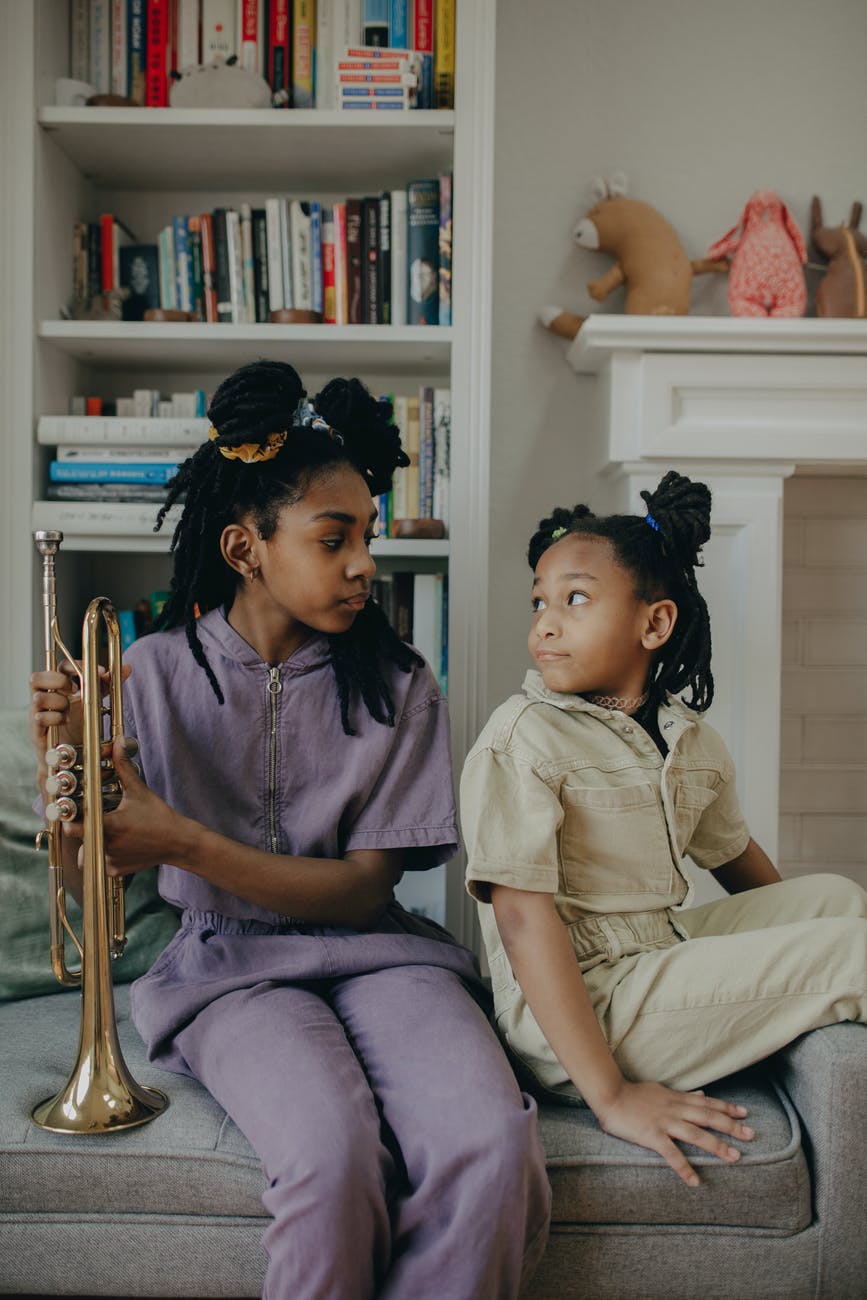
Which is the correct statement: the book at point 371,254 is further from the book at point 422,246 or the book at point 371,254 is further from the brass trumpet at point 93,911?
the brass trumpet at point 93,911

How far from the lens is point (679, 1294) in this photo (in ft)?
3.66

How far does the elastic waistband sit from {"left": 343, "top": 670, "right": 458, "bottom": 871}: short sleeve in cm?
21

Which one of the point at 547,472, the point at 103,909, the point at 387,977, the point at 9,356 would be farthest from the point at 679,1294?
the point at 9,356

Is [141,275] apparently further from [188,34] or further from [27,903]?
[27,903]

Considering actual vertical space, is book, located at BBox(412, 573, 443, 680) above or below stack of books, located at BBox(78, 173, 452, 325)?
below

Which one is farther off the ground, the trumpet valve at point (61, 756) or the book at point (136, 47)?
the book at point (136, 47)

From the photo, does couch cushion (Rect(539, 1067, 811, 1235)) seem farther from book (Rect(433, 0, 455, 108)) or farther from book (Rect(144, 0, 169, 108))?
book (Rect(144, 0, 169, 108))

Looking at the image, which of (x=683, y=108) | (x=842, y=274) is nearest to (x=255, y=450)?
(x=842, y=274)

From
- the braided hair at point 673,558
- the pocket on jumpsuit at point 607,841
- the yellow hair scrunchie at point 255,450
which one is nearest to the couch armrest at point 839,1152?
the pocket on jumpsuit at point 607,841

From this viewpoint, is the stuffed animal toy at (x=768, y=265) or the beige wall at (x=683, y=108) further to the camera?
the beige wall at (x=683, y=108)

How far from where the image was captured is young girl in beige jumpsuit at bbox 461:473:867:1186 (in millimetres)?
1156

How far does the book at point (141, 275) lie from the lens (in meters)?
2.01

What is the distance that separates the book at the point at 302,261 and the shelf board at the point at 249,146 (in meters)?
0.11

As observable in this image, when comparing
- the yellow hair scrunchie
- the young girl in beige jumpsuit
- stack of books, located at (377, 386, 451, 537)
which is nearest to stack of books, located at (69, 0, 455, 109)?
stack of books, located at (377, 386, 451, 537)
